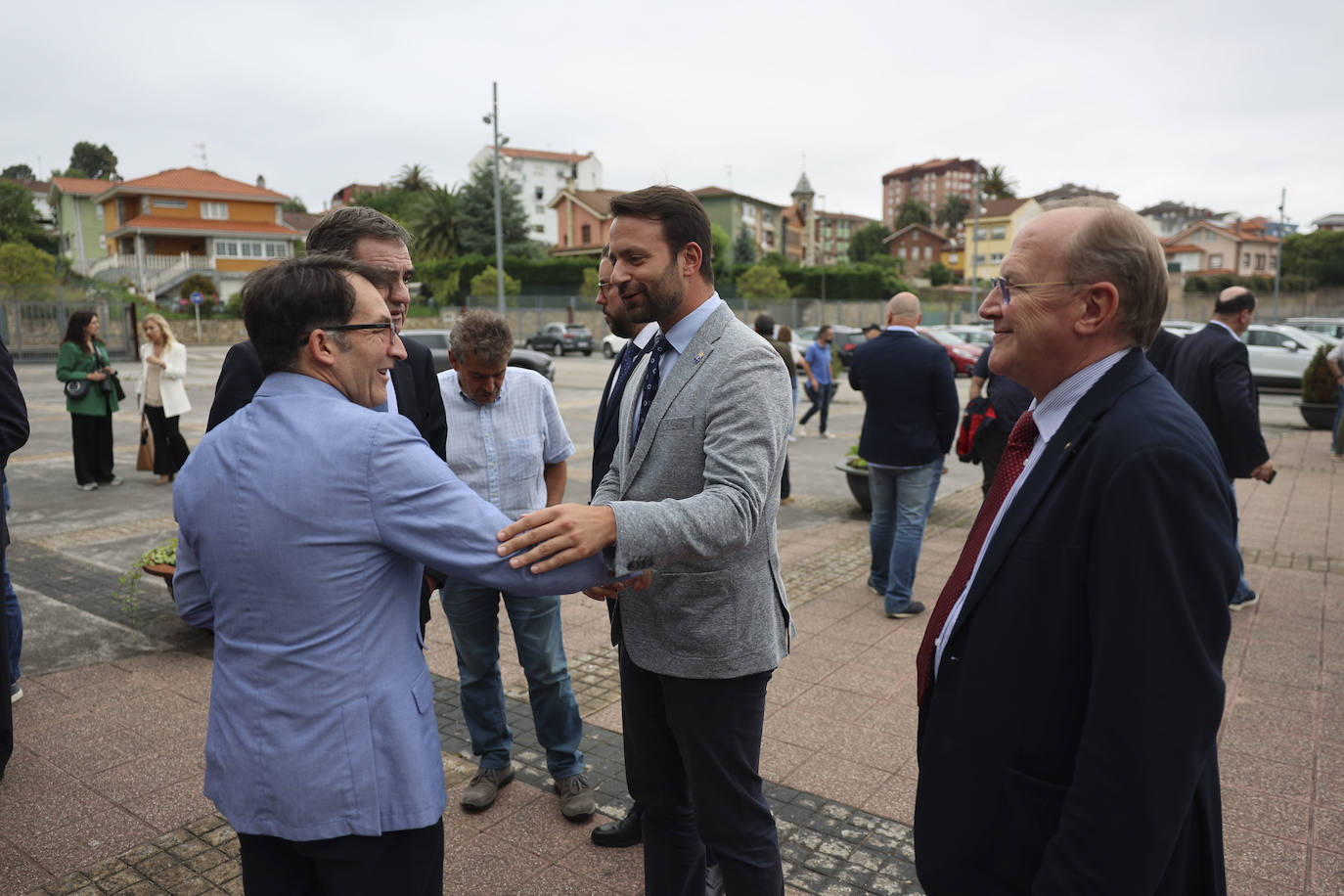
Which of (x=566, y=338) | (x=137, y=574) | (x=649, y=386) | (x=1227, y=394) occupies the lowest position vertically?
(x=137, y=574)

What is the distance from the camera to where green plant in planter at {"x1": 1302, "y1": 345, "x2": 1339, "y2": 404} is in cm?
1514

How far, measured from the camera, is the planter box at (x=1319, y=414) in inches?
599

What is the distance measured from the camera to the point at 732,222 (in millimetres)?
74500

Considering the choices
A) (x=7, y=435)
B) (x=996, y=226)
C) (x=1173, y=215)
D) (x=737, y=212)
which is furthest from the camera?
(x=1173, y=215)

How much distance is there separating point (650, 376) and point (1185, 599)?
1.48 m

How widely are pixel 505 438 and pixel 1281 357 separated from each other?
970 inches

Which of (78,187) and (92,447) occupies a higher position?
(78,187)

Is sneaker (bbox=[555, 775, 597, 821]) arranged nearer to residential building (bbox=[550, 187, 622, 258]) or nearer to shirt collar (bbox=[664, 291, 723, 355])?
shirt collar (bbox=[664, 291, 723, 355])

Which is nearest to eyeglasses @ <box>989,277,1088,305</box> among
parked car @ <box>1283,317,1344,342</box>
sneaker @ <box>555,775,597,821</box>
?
sneaker @ <box>555,775,597,821</box>

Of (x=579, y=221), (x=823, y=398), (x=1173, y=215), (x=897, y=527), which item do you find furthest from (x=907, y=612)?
(x=1173, y=215)

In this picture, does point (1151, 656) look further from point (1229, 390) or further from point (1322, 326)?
point (1322, 326)

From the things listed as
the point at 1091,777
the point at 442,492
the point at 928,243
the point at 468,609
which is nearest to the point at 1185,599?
the point at 1091,777

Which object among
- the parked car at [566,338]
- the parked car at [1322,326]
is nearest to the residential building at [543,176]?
the parked car at [566,338]

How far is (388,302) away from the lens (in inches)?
108
